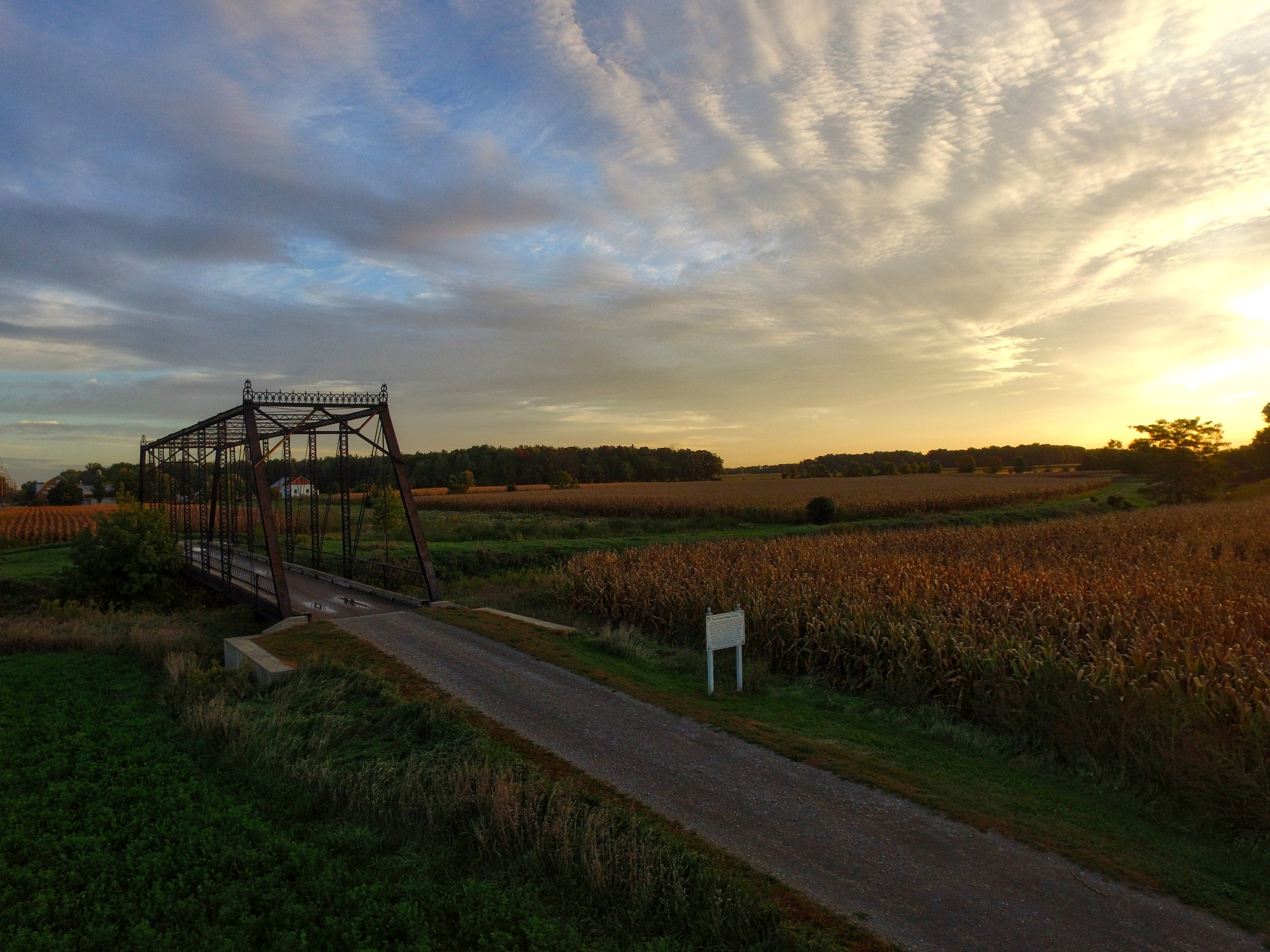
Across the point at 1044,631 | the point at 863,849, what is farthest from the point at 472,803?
the point at 1044,631

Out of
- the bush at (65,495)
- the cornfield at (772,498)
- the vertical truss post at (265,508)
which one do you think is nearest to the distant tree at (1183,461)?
the cornfield at (772,498)

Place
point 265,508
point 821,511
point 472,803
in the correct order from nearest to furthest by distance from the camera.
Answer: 1. point 472,803
2. point 265,508
3. point 821,511

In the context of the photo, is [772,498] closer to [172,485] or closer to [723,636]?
[172,485]

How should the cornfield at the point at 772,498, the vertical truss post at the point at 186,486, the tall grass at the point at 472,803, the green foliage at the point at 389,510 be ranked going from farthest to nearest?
the cornfield at the point at 772,498 → the green foliage at the point at 389,510 → the vertical truss post at the point at 186,486 → the tall grass at the point at 472,803

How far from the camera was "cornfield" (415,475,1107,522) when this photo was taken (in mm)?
43594

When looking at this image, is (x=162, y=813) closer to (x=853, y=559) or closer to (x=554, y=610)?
(x=554, y=610)

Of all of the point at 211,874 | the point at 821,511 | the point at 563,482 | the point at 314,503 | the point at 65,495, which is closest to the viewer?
the point at 211,874

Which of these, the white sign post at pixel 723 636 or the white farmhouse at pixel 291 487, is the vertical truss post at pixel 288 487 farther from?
the white sign post at pixel 723 636

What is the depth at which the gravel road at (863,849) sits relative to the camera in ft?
15.3

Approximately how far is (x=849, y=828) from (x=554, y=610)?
1197 centimetres

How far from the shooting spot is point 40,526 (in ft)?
127

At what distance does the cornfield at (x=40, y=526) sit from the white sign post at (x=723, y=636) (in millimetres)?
24420

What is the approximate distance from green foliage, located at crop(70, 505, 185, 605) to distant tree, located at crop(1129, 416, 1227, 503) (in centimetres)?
6228

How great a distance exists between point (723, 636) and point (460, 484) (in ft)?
197
